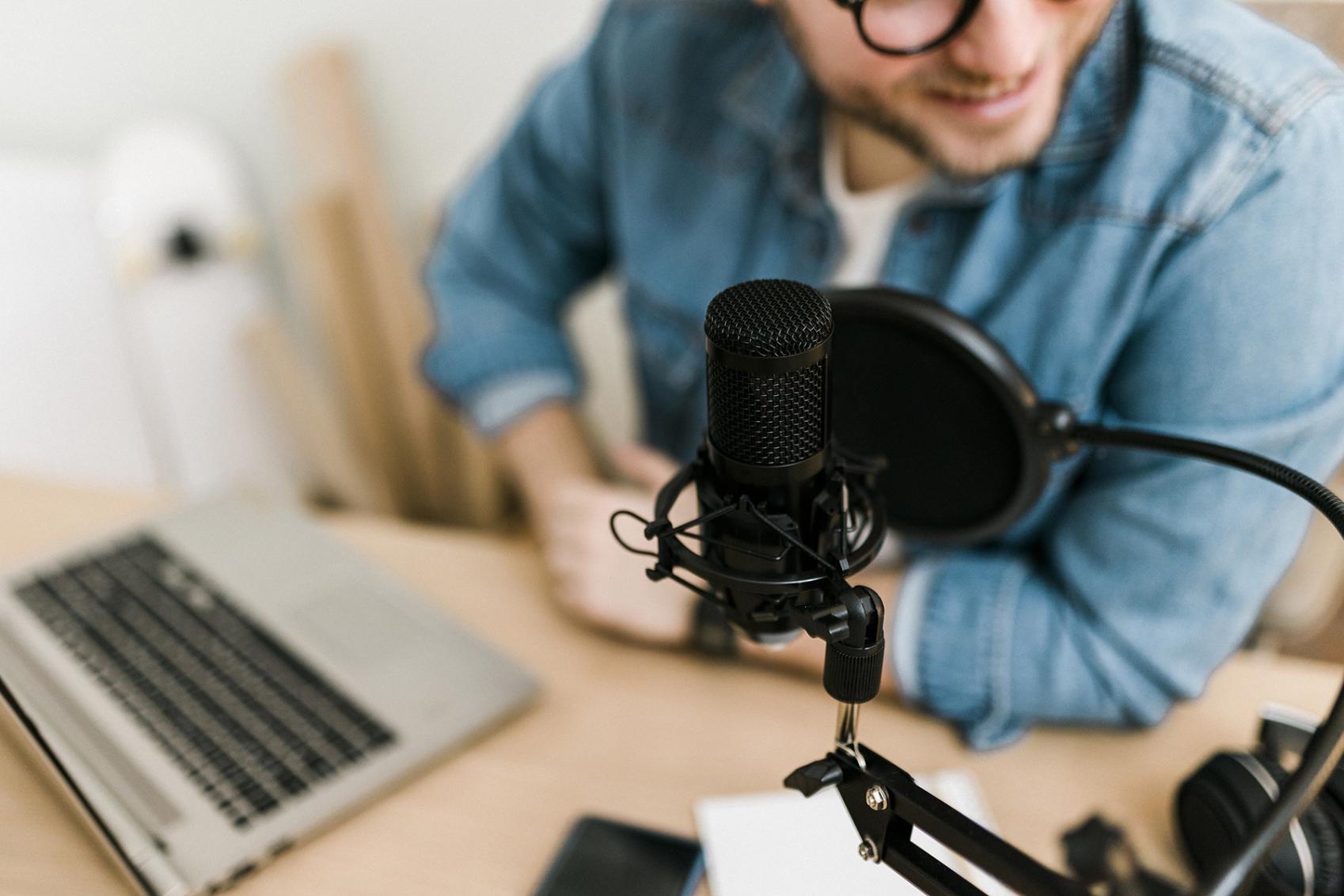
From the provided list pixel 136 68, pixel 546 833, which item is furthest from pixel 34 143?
pixel 546 833

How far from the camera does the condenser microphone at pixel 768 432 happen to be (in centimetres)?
41

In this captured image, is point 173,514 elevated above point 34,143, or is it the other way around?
point 34,143

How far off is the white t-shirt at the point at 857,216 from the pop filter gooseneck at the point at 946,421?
26 cm

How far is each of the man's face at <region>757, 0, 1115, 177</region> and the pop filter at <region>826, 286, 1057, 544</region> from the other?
7.2 inches

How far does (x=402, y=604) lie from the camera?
0.89m

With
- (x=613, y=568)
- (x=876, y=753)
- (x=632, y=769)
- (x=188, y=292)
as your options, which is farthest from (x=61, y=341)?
(x=876, y=753)

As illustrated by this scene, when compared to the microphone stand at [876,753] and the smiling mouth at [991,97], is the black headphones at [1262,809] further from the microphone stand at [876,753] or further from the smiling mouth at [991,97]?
A: the smiling mouth at [991,97]

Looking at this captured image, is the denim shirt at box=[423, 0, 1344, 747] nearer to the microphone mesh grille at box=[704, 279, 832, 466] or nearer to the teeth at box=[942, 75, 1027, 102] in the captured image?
the teeth at box=[942, 75, 1027, 102]

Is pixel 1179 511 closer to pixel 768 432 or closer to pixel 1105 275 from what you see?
pixel 1105 275

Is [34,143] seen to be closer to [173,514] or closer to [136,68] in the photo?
[136,68]

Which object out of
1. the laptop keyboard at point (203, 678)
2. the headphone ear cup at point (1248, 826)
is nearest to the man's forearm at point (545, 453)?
the laptop keyboard at point (203, 678)

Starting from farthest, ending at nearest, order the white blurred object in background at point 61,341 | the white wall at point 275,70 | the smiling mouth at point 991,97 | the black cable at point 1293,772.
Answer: the white wall at point 275,70 < the white blurred object in background at point 61,341 < the smiling mouth at point 991,97 < the black cable at point 1293,772

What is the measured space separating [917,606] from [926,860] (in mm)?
361

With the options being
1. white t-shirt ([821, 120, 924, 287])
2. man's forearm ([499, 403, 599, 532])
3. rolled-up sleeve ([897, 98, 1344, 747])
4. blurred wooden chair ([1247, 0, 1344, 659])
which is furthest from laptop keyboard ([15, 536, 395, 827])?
blurred wooden chair ([1247, 0, 1344, 659])
